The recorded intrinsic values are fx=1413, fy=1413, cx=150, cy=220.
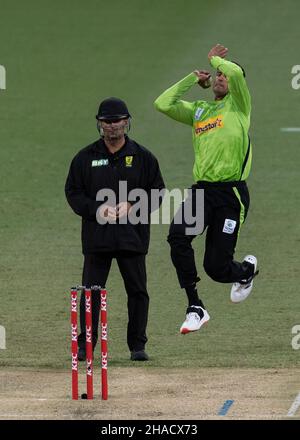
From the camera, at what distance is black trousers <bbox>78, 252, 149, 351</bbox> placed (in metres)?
13.8

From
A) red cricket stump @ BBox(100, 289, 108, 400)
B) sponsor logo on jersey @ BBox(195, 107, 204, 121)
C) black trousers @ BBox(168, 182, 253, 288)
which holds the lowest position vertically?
red cricket stump @ BBox(100, 289, 108, 400)

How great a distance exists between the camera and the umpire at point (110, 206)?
13.6 meters

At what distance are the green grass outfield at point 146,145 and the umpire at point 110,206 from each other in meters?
0.80

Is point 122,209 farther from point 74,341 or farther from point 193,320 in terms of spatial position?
point 74,341

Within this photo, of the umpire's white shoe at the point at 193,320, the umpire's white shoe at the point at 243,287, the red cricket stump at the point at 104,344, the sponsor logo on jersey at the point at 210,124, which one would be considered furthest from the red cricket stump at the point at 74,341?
the umpire's white shoe at the point at 243,287

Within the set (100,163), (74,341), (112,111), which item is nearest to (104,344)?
(74,341)

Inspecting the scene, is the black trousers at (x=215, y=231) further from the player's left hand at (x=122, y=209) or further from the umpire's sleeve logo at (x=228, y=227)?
the player's left hand at (x=122, y=209)

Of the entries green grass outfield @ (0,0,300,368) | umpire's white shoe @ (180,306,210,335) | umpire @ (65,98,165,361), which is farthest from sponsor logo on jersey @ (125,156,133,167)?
green grass outfield @ (0,0,300,368)

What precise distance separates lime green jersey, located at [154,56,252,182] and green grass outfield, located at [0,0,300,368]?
1.89 m

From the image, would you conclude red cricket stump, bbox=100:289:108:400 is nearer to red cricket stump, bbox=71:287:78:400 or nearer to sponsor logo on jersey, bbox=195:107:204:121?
red cricket stump, bbox=71:287:78:400

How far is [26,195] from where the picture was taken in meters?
22.2

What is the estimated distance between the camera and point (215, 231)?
13750 mm

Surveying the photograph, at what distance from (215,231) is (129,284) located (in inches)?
39.7

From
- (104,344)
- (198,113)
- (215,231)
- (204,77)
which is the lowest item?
(104,344)
